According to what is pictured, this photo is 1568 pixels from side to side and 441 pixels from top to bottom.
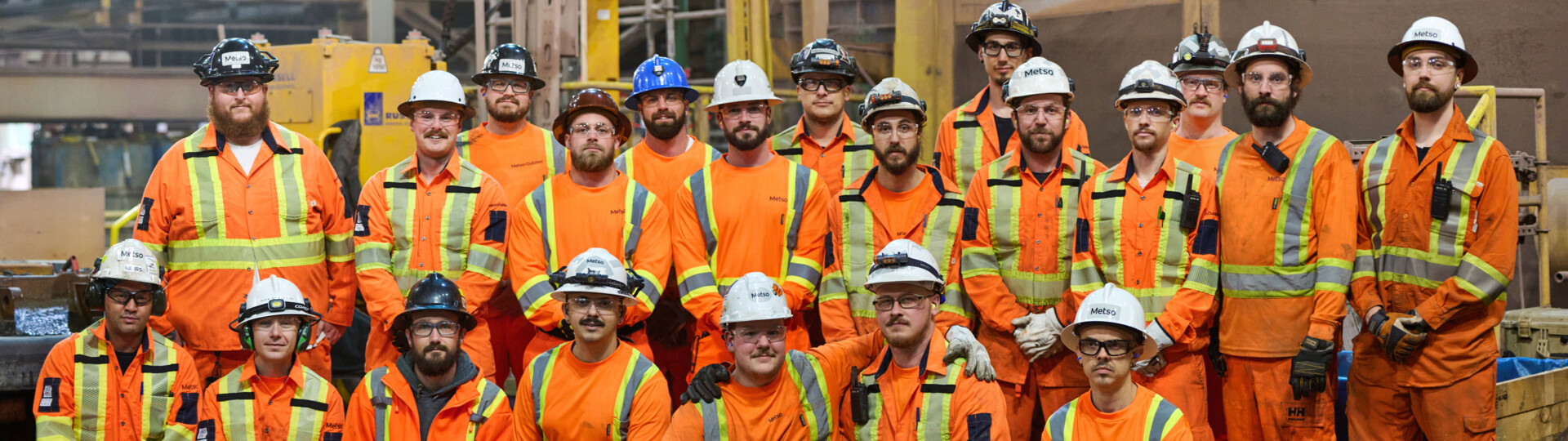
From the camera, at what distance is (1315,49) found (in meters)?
8.02

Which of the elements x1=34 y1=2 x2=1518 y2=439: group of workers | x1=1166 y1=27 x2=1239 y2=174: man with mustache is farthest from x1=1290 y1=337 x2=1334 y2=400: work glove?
x1=1166 y1=27 x2=1239 y2=174: man with mustache

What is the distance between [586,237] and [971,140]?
1799 mm

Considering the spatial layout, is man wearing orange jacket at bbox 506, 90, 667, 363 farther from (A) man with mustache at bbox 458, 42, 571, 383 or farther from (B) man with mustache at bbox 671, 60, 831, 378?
(A) man with mustache at bbox 458, 42, 571, 383

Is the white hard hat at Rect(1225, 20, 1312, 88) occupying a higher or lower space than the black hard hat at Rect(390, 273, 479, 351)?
higher

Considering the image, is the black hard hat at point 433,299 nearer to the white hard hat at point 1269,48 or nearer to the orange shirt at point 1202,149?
the orange shirt at point 1202,149

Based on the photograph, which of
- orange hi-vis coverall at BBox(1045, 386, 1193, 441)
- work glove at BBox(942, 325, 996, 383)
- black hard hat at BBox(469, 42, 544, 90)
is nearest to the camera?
orange hi-vis coverall at BBox(1045, 386, 1193, 441)

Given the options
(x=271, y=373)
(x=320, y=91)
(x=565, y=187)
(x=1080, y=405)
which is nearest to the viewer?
(x=1080, y=405)

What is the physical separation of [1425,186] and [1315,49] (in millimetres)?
3452

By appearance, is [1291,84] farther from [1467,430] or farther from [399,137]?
[399,137]

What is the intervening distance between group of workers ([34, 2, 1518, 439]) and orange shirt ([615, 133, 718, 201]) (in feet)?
0.07

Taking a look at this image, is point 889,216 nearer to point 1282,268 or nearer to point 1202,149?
point 1202,149

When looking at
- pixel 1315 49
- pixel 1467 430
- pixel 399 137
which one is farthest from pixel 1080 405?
pixel 399 137

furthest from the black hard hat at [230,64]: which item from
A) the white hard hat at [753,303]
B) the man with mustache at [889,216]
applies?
the man with mustache at [889,216]

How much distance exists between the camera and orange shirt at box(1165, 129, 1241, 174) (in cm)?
546
